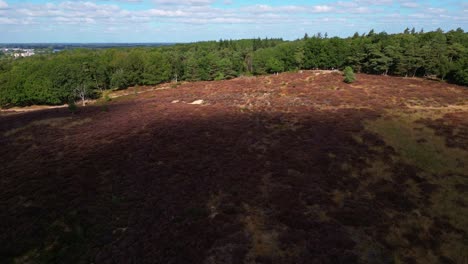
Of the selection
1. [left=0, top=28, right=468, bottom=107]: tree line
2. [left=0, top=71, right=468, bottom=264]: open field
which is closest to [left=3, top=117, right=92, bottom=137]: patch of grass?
[left=0, top=71, right=468, bottom=264]: open field

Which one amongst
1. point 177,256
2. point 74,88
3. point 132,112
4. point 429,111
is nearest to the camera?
→ point 177,256

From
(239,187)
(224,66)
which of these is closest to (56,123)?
(239,187)

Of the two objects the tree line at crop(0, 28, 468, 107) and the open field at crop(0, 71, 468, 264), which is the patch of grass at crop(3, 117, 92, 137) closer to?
the open field at crop(0, 71, 468, 264)

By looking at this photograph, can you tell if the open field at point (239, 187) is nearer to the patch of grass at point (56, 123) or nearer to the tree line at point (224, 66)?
the patch of grass at point (56, 123)

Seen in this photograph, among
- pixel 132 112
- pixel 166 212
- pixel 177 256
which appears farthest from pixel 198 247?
pixel 132 112

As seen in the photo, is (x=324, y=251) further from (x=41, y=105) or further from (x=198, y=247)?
(x=41, y=105)

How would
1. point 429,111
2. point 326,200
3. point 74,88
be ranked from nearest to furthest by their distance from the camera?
point 326,200
point 429,111
point 74,88
